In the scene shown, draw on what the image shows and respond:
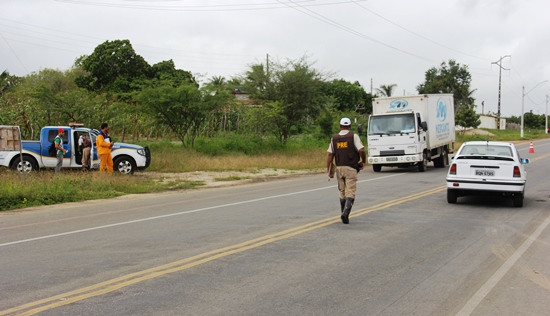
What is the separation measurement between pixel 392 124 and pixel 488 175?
33.7 ft

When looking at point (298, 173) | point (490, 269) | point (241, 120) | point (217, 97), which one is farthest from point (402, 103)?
point (490, 269)

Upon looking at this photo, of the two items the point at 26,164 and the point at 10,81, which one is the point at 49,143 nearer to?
the point at 26,164

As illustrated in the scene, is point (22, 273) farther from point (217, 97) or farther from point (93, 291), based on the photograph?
point (217, 97)

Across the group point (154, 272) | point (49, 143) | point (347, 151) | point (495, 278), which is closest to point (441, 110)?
point (347, 151)

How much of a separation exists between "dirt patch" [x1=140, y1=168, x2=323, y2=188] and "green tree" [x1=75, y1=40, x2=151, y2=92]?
32.7 m

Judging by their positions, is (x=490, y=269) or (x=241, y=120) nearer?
(x=490, y=269)

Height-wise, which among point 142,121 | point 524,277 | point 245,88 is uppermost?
point 245,88

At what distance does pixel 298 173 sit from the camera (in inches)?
966

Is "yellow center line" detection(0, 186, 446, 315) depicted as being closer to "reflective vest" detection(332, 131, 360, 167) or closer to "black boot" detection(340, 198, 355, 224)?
"black boot" detection(340, 198, 355, 224)

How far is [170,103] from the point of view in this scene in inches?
1027

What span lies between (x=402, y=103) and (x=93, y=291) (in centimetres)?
Result: 1958

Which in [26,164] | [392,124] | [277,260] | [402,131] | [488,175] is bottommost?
[277,260]

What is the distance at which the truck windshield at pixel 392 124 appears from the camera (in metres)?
22.2

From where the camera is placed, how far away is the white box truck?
2208 cm
